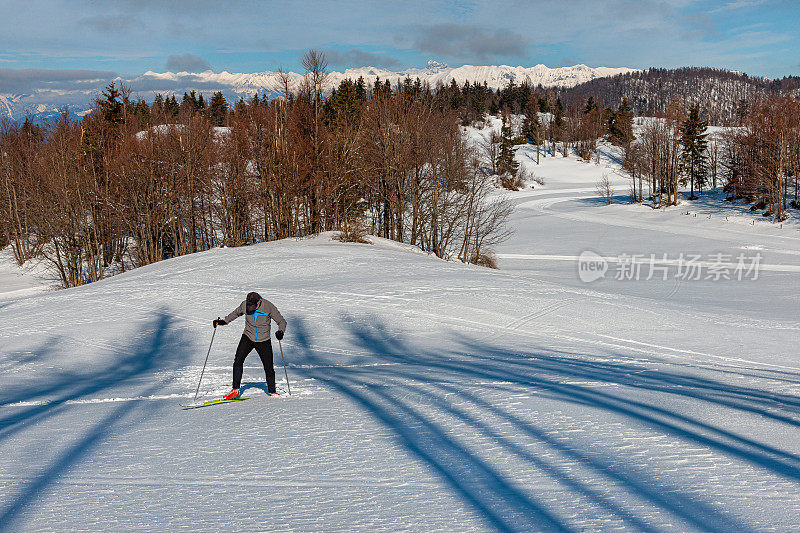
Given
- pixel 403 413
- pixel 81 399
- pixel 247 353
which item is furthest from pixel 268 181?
pixel 403 413

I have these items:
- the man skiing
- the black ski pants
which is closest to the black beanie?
the man skiing

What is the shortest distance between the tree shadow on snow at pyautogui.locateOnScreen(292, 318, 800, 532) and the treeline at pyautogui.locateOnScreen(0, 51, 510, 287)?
19356 mm

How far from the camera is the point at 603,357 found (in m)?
11.0

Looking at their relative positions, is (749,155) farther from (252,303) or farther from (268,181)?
(252,303)

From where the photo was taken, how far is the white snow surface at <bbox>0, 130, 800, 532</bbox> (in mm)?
4348

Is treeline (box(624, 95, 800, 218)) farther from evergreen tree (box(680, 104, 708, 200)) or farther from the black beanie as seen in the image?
the black beanie

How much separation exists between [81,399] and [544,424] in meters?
7.10

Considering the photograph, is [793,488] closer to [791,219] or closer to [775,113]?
[791,219]

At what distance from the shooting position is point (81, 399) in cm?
812

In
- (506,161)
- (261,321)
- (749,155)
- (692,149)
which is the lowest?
(261,321)

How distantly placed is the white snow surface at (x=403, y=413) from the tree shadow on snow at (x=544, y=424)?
0.03 metres

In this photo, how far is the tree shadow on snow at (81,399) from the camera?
4.98 metres

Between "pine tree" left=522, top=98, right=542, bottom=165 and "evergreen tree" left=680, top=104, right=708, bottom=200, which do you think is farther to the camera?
"pine tree" left=522, top=98, right=542, bottom=165

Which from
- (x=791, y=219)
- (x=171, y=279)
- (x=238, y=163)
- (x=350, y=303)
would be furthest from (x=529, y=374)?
(x=791, y=219)
